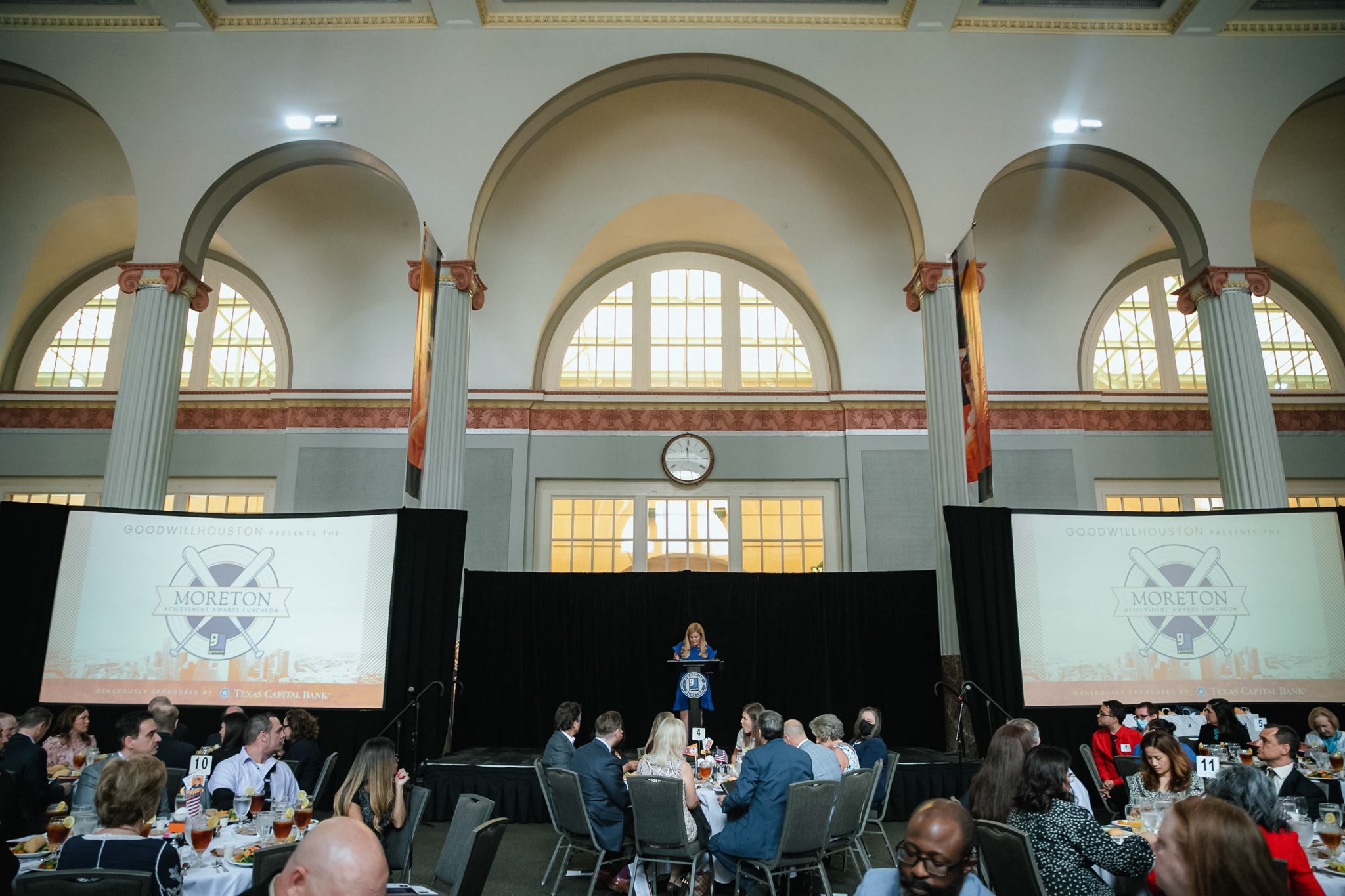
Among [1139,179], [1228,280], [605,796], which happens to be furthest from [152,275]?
[1228,280]

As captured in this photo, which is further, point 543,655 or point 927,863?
point 543,655

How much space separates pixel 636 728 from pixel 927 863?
780 cm

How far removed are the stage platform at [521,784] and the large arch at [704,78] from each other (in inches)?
192

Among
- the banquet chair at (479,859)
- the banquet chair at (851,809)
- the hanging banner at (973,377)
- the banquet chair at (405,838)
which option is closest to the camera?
the banquet chair at (479,859)

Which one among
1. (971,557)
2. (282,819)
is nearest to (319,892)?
(282,819)

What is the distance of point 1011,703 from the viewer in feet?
25.2

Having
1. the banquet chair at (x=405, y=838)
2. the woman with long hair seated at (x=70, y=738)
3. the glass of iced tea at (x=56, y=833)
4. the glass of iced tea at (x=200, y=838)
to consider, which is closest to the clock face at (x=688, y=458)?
the woman with long hair seated at (x=70, y=738)

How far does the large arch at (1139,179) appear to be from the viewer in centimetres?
904

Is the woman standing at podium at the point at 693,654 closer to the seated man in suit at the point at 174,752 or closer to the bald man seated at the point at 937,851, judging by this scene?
the seated man in suit at the point at 174,752

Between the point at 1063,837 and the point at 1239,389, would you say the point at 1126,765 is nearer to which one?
the point at 1063,837

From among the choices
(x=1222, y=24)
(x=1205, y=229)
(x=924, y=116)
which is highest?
(x=1222, y=24)

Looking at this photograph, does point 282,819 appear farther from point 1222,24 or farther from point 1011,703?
point 1222,24

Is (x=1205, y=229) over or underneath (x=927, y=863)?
over

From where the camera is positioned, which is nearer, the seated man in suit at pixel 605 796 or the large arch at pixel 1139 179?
the seated man in suit at pixel 605 796
